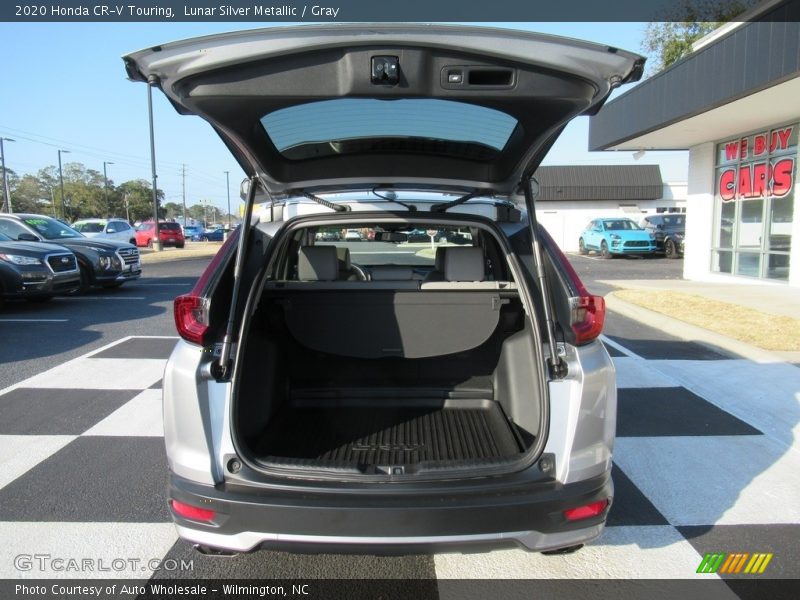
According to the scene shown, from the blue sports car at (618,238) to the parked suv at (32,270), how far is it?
1935cm

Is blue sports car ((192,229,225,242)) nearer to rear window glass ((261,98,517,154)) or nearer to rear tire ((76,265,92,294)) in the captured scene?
rear tire ((76,265,92,294))

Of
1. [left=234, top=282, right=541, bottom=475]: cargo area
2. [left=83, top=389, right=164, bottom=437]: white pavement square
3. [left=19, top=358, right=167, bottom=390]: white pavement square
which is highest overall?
[left=234, top=282, right=541, bottom=475]: cargo area

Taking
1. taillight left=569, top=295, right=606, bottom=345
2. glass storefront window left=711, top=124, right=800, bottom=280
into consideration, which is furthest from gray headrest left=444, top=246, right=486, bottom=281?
glass storefront window left=711, top=124, right=800, bottom=280

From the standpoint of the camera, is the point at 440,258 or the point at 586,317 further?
the point at 440,258

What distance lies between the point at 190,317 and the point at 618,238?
22455 mm

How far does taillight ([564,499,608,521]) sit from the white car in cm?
1995

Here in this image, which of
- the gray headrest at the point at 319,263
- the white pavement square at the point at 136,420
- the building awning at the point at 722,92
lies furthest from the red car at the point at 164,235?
the gray headrest at the point at 319,263

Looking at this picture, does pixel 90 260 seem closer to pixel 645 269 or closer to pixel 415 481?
pixel 415 481

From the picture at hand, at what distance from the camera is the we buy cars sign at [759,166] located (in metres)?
12.0

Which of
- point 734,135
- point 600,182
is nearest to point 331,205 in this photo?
point 734,135

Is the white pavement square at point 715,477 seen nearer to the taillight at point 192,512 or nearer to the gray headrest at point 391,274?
the gray headrest at point 391,274

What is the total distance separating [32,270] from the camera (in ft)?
30.3

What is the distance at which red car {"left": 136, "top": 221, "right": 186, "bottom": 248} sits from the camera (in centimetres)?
3328

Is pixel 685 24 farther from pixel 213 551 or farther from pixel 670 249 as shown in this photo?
pixel 213 551
